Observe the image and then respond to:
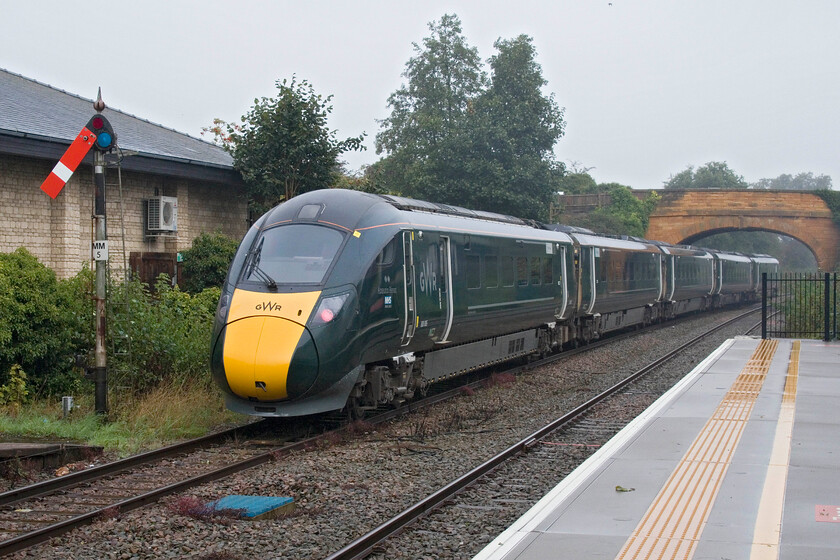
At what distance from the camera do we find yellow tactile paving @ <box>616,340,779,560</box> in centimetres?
594

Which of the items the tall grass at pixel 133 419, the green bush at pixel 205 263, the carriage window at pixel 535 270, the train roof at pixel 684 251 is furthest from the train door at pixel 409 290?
the train roof at pixel 684 251

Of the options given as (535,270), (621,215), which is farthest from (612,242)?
(621,215)

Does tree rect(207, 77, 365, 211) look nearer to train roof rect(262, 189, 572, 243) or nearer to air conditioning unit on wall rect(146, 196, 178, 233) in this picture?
air conditioning unit on wall rect(146, 196, 178, 233)

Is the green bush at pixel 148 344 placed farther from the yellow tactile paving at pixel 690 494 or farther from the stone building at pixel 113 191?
the yellow tactile paving at pixel 690 494

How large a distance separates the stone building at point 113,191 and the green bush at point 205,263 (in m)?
0.38

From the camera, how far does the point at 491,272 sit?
15297 millimetres

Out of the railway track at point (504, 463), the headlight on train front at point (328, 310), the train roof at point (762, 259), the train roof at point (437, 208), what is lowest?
the railway track at point (504, 463)

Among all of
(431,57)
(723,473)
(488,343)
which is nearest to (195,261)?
(488,343)

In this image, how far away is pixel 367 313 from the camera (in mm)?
10906

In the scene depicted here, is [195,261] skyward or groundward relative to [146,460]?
skyward

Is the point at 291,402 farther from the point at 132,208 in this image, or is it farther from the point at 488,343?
the point at 132,208

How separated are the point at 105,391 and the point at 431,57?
39.6m

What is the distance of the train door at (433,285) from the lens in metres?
12.3

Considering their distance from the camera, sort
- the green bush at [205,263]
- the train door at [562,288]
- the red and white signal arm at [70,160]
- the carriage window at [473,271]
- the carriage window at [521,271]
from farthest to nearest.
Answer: the green bush at [205,263] → the train door at [562,288] → the carriage window at [521,271] → the carriage window at [473,271] → the red and white signal arm at [70,160]
